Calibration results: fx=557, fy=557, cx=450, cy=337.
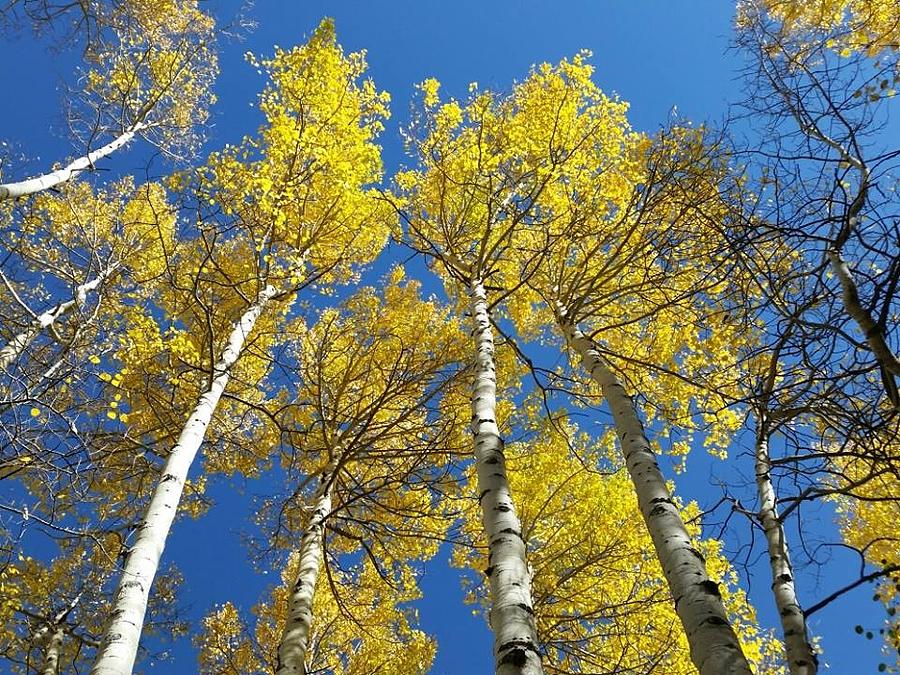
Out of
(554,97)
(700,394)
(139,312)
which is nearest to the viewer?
(139,312)

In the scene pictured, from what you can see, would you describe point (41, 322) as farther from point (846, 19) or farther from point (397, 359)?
point (846, 19)

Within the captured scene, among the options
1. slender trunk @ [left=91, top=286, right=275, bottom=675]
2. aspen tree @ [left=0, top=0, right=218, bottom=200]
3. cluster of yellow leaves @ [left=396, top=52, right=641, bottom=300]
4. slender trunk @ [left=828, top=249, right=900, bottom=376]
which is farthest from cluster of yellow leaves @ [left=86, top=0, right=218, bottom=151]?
slender trunk @ [left=828, top=249, right=900, bottom=376]

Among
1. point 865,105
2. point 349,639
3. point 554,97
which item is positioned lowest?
point 349,639

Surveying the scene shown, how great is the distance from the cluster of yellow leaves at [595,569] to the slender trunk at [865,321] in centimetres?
353

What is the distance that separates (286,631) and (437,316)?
6.37 m

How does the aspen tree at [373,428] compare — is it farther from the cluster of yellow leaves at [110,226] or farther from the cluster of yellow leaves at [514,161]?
the cluster of yellow leaves at [110,226]

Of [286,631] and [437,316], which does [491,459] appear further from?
[437,316]

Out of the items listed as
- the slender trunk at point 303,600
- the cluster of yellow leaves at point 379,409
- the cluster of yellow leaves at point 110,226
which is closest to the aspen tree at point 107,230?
the cluster of yellow leaves at point 110,226

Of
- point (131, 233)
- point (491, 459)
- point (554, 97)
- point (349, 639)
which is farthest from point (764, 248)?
point (131, 233)

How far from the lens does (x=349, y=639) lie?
27.5 ft

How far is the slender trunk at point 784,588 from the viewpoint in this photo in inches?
115

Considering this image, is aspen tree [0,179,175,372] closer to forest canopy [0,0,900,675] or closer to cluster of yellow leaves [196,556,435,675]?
forest canopy [0,0,900,675]

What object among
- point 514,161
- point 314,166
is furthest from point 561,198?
point 314,166

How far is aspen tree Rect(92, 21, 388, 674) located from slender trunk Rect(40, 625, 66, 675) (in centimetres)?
338
